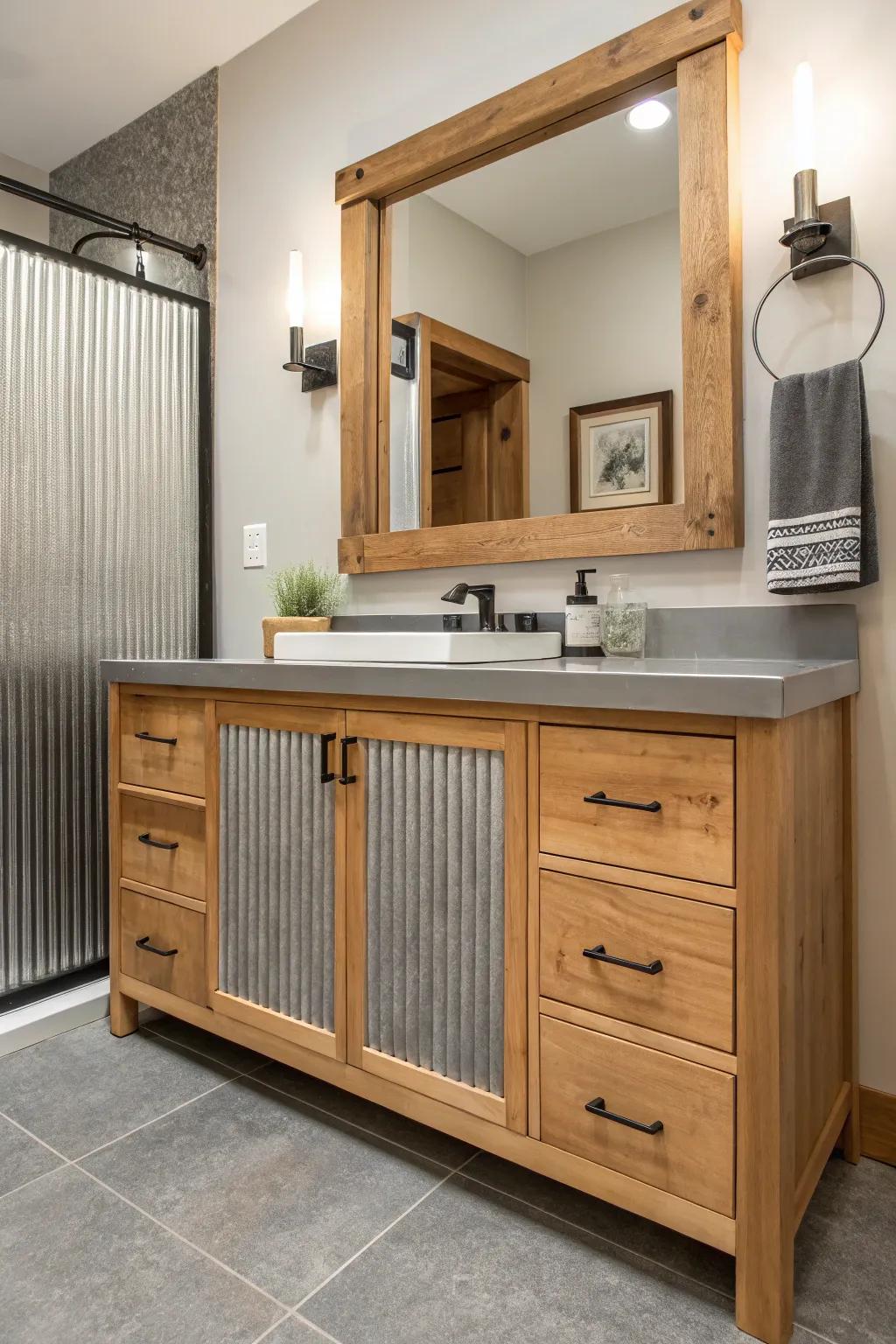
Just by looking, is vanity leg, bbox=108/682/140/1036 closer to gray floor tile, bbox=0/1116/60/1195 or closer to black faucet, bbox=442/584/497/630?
gray floor tile, bbox=0/1116/60/1195

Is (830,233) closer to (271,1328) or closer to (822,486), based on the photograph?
(822,486)

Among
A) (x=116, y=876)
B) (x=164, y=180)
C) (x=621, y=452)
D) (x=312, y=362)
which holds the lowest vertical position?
(x=116, y=876)

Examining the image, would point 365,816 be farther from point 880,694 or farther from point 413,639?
point 880,694

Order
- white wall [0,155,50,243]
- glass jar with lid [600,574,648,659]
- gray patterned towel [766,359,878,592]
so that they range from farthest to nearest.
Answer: white wall [0,155,50,243]
glass jar with lid [600,574,648,659]
gray patterned towel [766,359,878,592]

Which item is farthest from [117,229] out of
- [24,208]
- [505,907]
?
[505,907]

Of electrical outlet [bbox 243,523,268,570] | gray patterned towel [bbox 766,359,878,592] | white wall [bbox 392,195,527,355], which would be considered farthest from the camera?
electrical outlet [bbox 243,523,268,570]

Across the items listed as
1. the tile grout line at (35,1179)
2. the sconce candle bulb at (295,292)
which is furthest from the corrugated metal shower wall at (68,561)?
the tile grout line at (35,1179)

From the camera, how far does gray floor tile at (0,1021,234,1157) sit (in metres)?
1.47

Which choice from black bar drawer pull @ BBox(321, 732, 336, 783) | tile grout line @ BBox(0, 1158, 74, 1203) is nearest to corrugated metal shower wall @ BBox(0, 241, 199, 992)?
tile grout line @ BBox(0, 1158, 74, 1203)

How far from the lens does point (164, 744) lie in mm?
1729

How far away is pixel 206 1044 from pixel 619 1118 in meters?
1.04

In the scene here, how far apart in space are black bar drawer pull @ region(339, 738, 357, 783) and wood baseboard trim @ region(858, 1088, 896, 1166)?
100cm

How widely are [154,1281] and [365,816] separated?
68cm

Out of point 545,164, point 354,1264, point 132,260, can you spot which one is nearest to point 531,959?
point 354,1264
